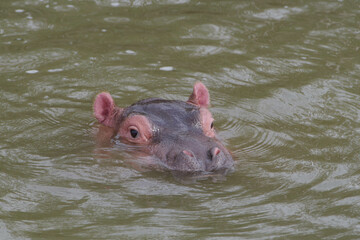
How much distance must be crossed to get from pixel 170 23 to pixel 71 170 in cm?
601

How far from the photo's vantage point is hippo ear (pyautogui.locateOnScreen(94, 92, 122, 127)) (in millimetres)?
9242

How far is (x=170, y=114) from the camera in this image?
8359 mm

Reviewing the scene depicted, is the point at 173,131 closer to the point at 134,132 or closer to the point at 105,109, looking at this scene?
the point at 134,132

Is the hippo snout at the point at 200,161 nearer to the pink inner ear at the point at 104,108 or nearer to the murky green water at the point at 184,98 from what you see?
the murky green water at the point at 184,98

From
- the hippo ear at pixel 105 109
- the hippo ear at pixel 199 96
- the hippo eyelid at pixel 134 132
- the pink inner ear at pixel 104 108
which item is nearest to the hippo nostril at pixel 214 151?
the hippo eyelid at pixel 134 132

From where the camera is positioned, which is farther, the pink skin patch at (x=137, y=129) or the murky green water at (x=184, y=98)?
the pink skin patch at (x=137, y=129)

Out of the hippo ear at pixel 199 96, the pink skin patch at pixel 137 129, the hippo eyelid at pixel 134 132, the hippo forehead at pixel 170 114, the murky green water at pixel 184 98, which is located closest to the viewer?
the murky green water at pixel 184 98

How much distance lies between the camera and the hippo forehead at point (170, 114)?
26.8ft

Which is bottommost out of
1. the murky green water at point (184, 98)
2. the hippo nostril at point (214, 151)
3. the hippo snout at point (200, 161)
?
the murky green water at point (184, 98)

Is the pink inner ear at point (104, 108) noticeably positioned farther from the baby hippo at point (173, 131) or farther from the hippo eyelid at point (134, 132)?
the hippo eyelid at point (134, 132)

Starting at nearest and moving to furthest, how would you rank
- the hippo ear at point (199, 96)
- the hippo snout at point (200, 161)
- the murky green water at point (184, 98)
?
the murky green water at point (184, 98) < the hippo snout at point (200, 161) < the hippo ear at point (199, 96)

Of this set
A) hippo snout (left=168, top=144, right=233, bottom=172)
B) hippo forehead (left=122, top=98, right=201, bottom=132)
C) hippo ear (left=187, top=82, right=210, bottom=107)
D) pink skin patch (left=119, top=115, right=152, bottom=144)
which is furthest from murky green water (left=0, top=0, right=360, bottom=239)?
hippo forehead (left=122, top=98, right=201, bottom=132)

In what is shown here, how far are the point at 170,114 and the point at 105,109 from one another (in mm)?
1377

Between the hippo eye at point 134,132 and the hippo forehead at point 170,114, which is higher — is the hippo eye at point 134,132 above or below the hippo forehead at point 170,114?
below
